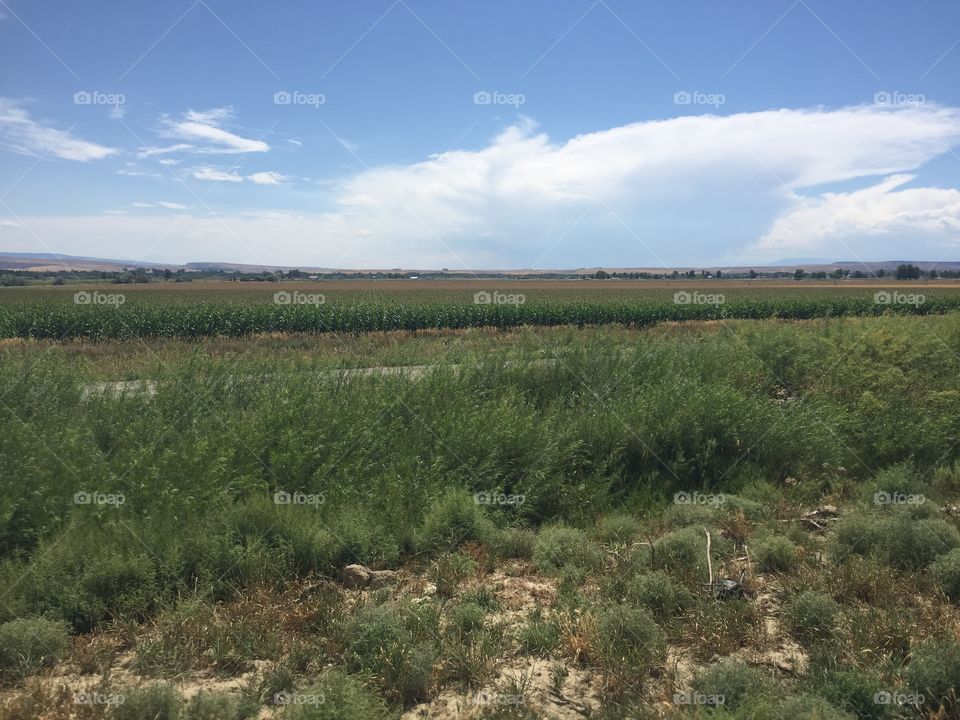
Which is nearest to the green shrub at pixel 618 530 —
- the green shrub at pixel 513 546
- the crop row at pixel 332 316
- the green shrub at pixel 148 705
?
the green shrub at pixel 513 546

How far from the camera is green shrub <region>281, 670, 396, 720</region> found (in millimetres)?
3566

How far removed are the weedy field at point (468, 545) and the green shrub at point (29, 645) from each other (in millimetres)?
21

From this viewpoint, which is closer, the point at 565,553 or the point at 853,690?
the point at 853,690

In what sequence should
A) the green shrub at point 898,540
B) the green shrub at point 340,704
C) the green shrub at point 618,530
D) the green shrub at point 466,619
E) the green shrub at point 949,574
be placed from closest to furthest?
the green shrub at point 340,704 → the green shrub at point 466,619 → the green shrub at point 949,574 → the green shrub at point 898,540 → the green shrub at point 618,530

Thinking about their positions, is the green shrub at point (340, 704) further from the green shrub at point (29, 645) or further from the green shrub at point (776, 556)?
the green shrub at point (776, 556)

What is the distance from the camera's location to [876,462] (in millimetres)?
9547

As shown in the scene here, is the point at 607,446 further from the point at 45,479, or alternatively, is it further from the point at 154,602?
the point at 45,479

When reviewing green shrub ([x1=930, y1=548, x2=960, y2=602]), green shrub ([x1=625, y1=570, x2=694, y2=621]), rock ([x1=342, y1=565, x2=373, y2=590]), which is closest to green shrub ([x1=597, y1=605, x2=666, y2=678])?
green shrub ([x1=625, y1=570, x2=694, y2=621])

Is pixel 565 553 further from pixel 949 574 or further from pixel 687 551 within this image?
pixel 949 574

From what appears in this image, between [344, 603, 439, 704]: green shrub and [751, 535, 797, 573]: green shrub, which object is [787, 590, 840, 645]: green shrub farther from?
[344, 603, 439, 704]: green shrub

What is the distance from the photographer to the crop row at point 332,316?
24.6 metres

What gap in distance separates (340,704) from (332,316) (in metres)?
25.5

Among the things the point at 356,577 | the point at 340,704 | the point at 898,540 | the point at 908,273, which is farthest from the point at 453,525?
the point at 908,273

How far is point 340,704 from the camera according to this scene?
11.9ft
